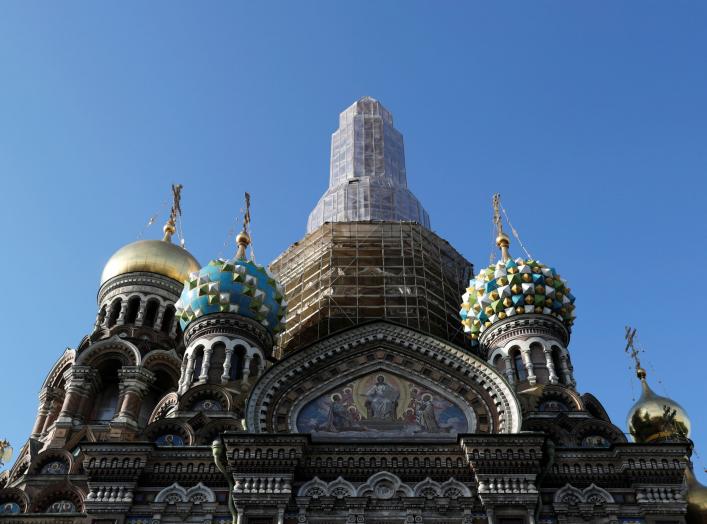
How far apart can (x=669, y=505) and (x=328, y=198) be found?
1447cm

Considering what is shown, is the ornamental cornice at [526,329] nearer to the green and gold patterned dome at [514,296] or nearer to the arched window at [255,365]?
the green and gold patterned dome at [514,296]

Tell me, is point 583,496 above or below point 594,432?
below

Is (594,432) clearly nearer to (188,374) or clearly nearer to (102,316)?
(188,374)

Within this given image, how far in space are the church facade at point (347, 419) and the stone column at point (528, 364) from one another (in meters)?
0.03

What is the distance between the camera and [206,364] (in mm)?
15719

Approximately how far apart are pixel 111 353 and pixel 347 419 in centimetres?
744

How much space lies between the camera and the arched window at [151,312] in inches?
792

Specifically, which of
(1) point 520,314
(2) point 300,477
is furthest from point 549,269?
(2) point 300,477

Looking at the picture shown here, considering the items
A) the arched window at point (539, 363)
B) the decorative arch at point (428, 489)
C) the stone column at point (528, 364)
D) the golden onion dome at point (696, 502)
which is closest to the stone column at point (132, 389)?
the stone column at point (528, 364)

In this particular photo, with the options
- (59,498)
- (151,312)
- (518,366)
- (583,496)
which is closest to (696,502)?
(583,496)

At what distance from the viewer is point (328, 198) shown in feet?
80.6

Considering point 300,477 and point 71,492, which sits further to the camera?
point 71,492

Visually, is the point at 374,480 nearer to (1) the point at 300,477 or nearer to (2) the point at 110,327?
(1) the point at 300,477

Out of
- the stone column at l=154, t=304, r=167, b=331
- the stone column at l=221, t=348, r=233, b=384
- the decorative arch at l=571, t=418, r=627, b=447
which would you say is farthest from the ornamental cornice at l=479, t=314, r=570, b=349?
the stone column at l=154, t=304, r=167, b=331
